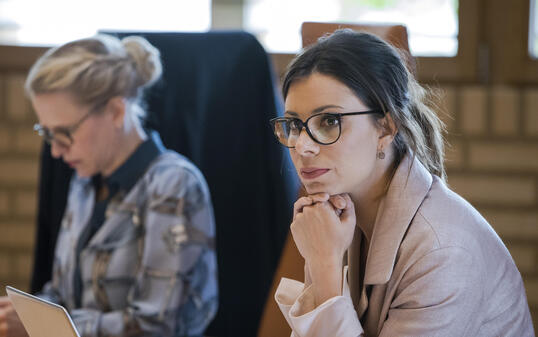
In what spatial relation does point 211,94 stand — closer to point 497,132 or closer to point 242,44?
point 242,44

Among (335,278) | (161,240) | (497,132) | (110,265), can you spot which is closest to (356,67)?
(335,278)

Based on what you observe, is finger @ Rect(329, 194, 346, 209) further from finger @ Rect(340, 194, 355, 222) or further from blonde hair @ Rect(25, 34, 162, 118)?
blonde hair @ Rect(25, 34, 162, 118)

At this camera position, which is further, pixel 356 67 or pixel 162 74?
pixel 162 74

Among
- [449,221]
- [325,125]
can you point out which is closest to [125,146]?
[325,125]

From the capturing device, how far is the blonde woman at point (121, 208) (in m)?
1.64

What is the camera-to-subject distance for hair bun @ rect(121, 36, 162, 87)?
1.83 m

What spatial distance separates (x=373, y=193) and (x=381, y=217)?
0.05m

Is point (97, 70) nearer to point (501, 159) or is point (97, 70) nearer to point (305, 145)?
point (305, 145)

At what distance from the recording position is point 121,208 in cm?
173

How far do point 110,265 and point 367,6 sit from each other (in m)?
1.53

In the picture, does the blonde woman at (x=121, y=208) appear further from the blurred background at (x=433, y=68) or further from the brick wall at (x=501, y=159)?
the brick wall at (x=501, y=159)

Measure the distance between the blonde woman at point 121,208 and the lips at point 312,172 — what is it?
0.62 m

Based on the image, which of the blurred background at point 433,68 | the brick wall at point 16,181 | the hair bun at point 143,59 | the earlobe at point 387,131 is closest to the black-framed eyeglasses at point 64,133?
the hair bun at point 143,59

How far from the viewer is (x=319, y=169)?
3.65 feet
